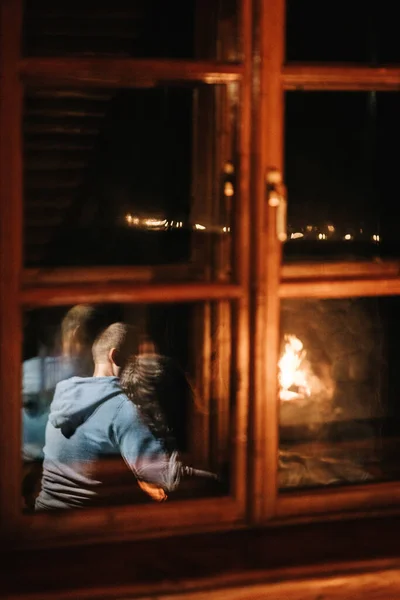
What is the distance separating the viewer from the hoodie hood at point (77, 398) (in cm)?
185

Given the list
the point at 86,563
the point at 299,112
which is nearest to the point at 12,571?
the point at 86,563

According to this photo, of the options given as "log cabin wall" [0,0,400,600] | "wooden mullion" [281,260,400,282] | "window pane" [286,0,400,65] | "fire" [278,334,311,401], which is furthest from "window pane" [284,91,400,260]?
"log cabin wall" [0,0,400,600]

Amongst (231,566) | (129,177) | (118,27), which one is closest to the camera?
(231,566)

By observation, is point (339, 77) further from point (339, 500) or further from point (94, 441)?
point (94, 441)

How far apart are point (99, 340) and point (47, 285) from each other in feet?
1.67

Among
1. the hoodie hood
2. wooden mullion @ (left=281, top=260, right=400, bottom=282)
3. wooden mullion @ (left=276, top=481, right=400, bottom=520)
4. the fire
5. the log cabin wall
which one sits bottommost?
the log cabin wall

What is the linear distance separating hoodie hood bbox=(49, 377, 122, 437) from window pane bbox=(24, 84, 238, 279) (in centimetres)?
30

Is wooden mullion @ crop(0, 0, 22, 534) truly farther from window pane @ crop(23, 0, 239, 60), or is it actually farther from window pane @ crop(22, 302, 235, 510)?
window pane @ crop(23, 0, 239, 60)

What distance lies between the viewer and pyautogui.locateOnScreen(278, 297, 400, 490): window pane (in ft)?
6.34

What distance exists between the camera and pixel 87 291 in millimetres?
1417

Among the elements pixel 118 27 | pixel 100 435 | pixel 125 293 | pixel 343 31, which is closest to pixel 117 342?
pixel 100 435

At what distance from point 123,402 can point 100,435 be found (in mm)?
98

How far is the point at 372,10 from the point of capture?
2.14 m

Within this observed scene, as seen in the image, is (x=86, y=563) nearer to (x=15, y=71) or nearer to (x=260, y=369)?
(x=260, y=369)
